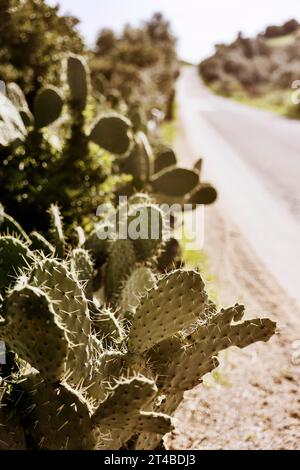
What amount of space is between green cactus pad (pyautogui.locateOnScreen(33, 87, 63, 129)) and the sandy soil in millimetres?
2382

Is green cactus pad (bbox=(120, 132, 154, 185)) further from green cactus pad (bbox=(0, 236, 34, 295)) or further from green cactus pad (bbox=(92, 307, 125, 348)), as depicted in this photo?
green cactus pad (bbox=(92, 307, 125, 348))

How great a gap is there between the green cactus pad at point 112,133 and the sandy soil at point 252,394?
5.96 feet

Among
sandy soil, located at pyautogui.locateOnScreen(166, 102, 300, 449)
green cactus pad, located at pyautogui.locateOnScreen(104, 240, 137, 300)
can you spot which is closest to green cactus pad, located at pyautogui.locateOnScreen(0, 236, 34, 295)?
green cactus pad, located at pyautogui.locateOnScreen(104, 240, 137, 300)

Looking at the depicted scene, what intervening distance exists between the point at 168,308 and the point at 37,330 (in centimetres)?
64

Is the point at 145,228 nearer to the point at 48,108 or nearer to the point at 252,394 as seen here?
the point at 252,394

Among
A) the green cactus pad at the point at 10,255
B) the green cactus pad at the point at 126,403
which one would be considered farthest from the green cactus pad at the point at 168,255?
the green cactus pad at the point at 126,403

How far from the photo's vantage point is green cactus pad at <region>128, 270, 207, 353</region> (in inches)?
96.6

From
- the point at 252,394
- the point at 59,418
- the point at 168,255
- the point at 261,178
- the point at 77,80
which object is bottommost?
the point at 261,178

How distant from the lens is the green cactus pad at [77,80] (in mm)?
5289

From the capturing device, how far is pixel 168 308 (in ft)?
8.13

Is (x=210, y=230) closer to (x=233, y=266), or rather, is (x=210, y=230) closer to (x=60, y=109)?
(x=233, y=266)

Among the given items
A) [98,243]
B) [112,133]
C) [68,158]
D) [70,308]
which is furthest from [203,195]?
[70,308]

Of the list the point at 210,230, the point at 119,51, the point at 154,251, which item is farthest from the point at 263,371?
the point at 119,51

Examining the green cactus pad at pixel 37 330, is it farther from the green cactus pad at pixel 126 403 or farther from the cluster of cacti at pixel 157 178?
the cluster of cacti at pixel 157 178
